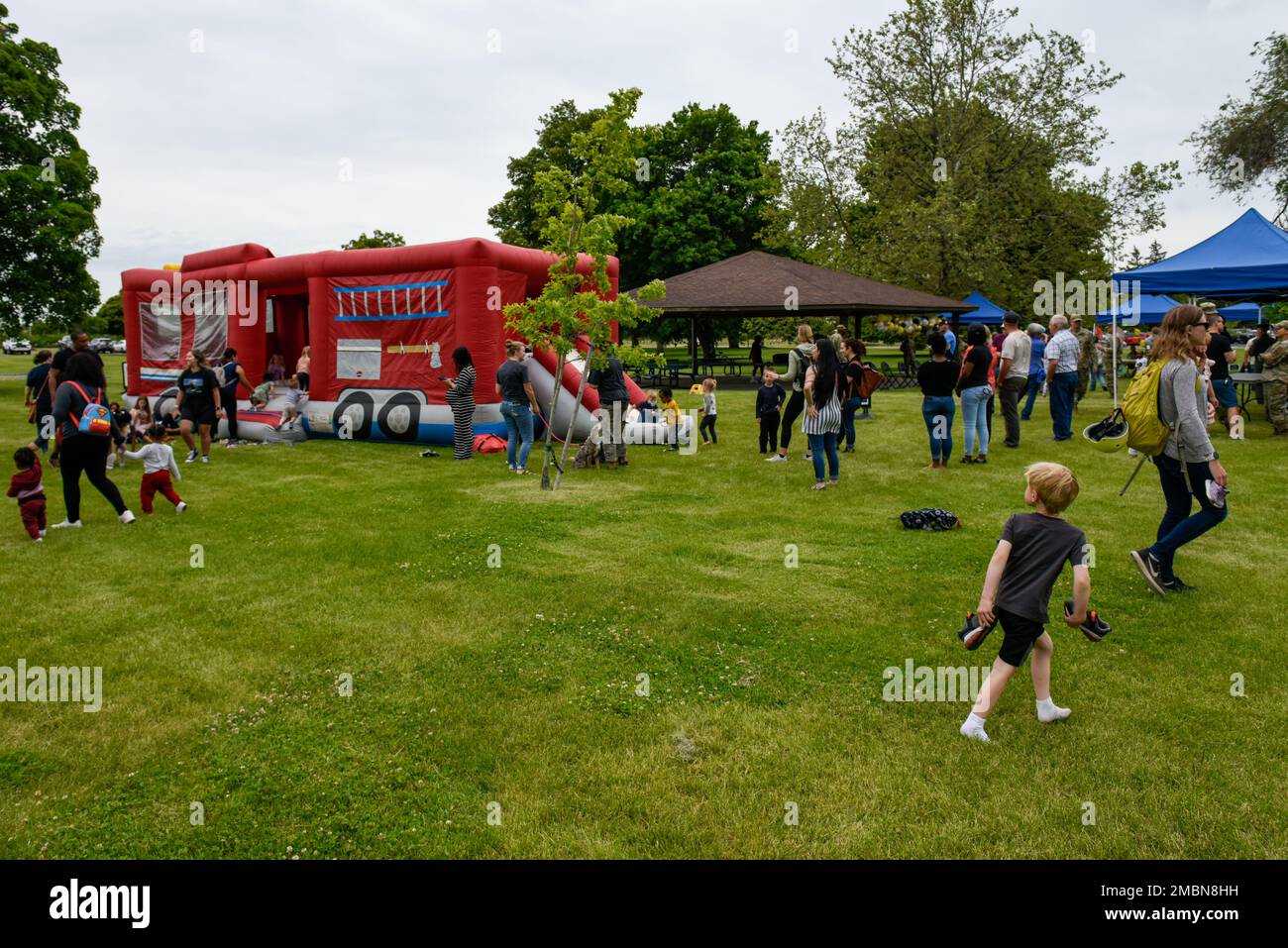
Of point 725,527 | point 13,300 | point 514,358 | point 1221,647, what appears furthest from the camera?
point 13,300

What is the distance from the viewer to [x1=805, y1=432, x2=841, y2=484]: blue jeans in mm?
10797

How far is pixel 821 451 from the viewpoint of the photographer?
10812 millimetres

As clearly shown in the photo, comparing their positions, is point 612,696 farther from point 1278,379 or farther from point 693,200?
point 693,200

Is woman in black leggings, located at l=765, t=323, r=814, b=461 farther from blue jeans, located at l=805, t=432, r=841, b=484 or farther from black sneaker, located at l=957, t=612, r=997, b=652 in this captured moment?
black sneaker, located at l=957, t=612, r=997, b=652

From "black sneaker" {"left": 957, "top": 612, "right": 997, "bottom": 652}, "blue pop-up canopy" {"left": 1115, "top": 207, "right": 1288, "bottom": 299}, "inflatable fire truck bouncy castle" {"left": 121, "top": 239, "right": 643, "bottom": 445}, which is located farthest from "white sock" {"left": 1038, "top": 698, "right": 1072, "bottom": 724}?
"blue pop-up canopy" {"left": 1115, "top": 207, "right": 1288, "bottom": 299}

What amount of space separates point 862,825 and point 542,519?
620 cm

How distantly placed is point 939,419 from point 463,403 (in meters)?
7.67

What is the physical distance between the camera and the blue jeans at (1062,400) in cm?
1445

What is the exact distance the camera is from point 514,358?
39.7 feet

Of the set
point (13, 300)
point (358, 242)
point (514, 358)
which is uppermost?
point (358, 242)

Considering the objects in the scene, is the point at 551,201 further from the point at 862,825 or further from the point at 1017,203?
the point at 1017,203

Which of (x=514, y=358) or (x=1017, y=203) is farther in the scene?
(x=1017, y=203)

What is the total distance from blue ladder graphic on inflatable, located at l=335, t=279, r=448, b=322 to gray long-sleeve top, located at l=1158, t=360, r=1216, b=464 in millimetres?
11957

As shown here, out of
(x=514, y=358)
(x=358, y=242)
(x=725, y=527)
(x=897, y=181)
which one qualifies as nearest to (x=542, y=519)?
(x=725, y=527)
